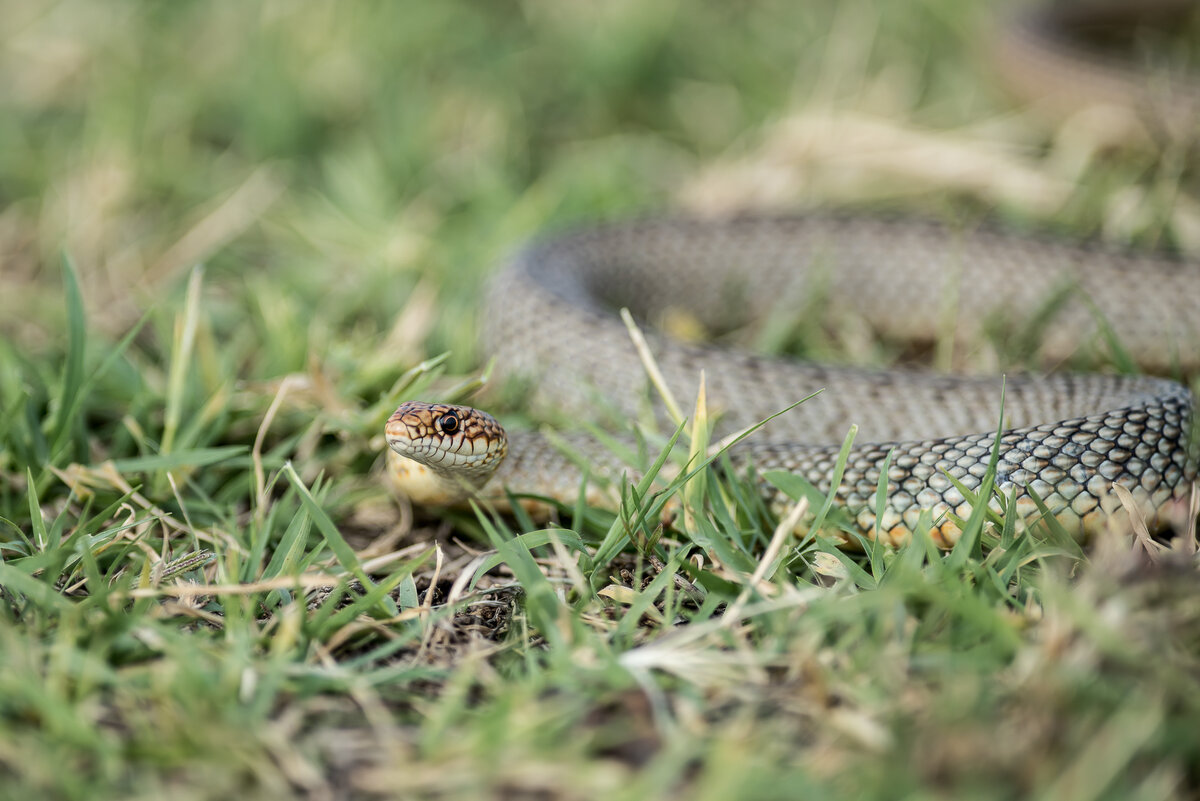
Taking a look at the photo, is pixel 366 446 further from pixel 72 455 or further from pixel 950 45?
pixel 950 45

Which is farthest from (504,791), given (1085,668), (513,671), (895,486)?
(895,486)

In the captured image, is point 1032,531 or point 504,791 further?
point 1032,531

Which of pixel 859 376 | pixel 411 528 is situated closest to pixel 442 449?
pixel 411 528

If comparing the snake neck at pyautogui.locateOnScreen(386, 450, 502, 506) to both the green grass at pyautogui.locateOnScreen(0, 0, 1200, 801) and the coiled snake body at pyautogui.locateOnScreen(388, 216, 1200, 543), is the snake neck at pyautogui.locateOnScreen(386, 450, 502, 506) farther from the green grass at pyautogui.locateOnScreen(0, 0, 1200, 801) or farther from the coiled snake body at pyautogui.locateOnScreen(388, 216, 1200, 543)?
the green grass at pyautogui.locateOnScreen(0, 0, 1200, 801)

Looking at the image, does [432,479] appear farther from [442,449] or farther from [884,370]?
[884,370]

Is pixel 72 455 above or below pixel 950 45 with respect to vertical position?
below
